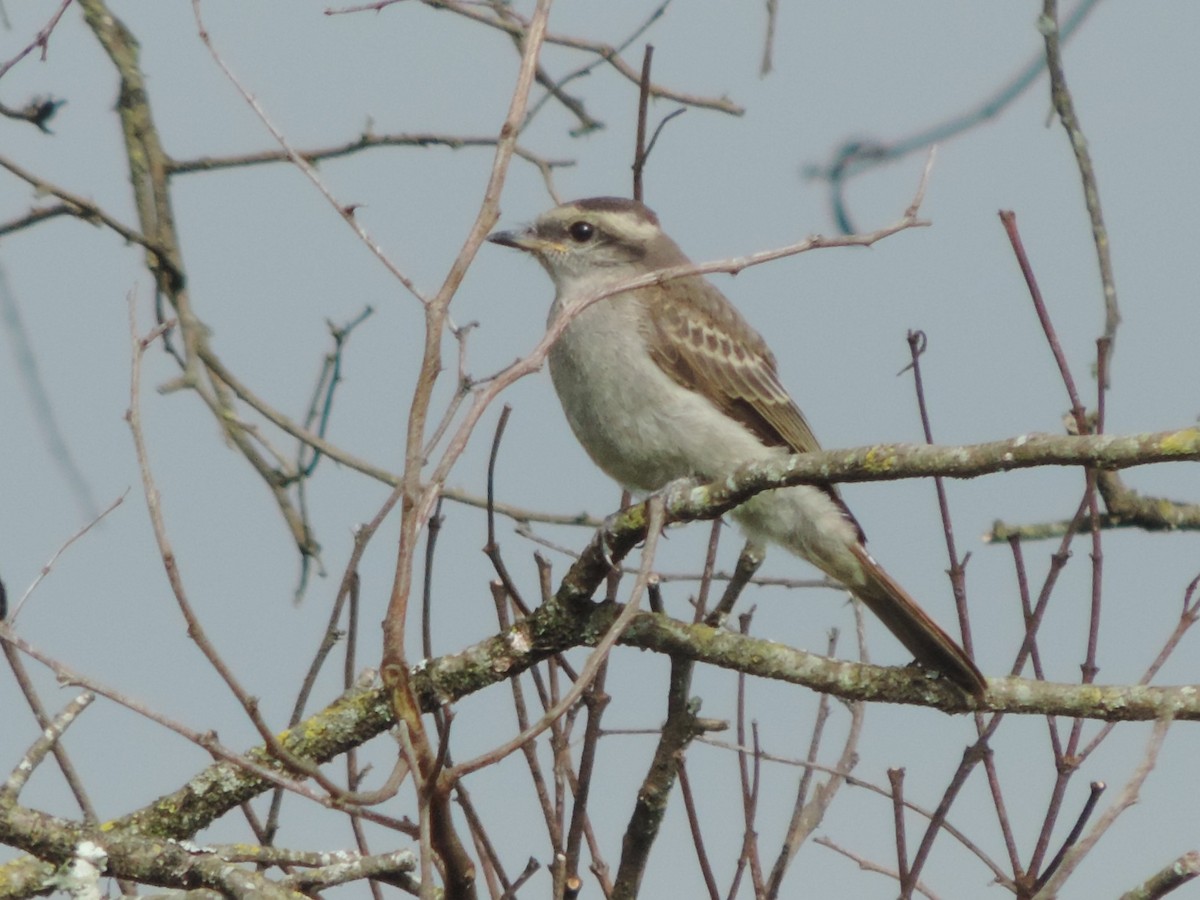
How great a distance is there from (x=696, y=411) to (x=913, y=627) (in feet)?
4.21

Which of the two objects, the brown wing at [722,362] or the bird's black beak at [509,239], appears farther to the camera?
the bird's black beak at [509,239]

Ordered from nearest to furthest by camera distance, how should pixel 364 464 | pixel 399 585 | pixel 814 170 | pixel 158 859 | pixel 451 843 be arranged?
pixel 399 585 < pixel 451 843 < pixel 158 859 < pixel 814 170 < pixel 364 464

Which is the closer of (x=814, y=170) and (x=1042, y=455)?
(x=1042, y=455)

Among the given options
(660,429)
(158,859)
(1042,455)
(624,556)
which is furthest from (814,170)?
(158,859)

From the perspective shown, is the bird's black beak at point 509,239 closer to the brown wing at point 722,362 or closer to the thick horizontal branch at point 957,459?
the brown wing at point 722,362

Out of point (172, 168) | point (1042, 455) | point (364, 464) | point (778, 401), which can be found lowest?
point (1042, 455)

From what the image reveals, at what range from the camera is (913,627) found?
5.64 meters

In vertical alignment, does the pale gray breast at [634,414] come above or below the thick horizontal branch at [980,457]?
above

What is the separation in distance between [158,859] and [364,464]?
2437 mm

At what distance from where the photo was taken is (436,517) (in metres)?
4.25

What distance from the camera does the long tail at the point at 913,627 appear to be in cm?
441

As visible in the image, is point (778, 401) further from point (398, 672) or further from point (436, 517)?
point (398, 672)

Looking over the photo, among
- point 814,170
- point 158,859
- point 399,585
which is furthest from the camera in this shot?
point 814,170

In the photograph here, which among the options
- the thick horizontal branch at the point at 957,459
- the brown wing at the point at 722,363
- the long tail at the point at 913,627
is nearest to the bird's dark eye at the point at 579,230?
the brown wing at the point at 722,363
